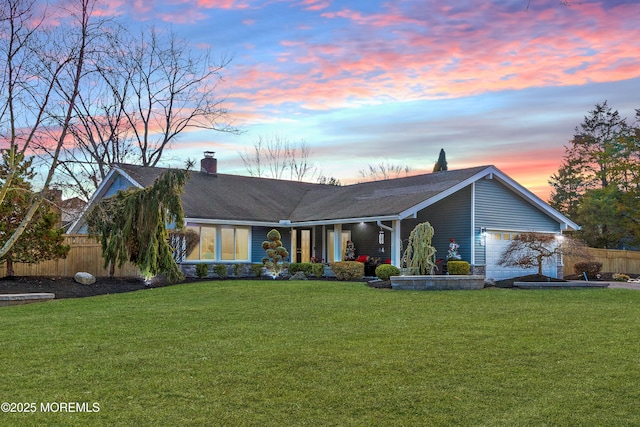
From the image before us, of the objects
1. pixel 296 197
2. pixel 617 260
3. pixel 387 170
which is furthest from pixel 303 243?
pixel 387 170

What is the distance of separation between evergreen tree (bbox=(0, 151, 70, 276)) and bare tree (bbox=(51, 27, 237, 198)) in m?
15.3

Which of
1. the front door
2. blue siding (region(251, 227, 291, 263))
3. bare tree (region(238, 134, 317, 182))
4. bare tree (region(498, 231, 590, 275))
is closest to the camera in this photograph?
bare tree (region(498, 231, 590, 275))

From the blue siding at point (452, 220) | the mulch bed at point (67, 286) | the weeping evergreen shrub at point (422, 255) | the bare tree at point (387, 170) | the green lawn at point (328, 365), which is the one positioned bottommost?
the green lawn at point (328, 365)

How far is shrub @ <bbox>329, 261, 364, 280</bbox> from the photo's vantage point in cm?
2230

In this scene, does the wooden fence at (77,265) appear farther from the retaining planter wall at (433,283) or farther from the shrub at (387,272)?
the retaining planter wall at (433,283)

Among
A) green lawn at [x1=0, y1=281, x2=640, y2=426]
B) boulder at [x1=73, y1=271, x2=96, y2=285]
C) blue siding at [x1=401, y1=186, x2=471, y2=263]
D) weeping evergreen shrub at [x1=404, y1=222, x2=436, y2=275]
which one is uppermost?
blue siding at [x1=401, y1=186, x2=471, y2=263]

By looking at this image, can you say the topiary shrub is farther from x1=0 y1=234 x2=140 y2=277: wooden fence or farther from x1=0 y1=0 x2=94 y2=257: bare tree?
x1=0 y1=0 x2=94 y2=257: bare tree

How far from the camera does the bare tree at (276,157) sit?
5197 centimetres

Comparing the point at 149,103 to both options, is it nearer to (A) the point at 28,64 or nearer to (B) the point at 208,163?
(B) the point at 208,163

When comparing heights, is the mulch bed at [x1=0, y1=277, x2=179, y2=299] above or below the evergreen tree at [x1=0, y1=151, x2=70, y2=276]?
below

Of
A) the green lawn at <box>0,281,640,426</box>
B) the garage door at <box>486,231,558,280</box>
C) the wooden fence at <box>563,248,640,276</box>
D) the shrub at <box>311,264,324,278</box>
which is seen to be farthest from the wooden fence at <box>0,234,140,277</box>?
the wooden fence at <box>563,248,640,276</box>

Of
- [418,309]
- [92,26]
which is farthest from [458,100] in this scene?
[92,26]

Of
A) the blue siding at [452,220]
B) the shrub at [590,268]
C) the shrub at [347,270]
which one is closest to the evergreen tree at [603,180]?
the shrub at [590,268]

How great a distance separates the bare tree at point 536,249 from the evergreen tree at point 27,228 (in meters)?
15.1
